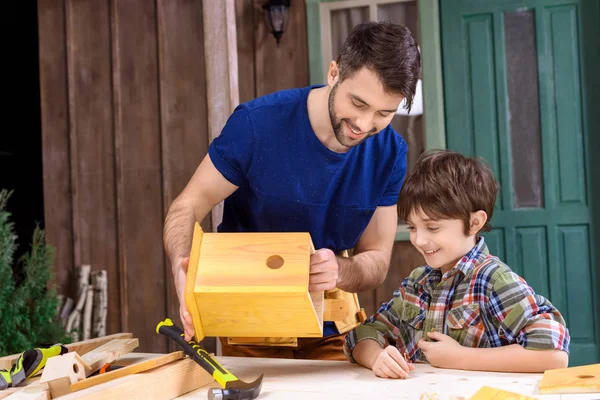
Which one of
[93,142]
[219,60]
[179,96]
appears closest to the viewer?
[219,60]

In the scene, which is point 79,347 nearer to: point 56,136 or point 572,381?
point 572,381

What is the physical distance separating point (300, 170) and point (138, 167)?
3.19 m

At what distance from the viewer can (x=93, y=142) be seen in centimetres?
514

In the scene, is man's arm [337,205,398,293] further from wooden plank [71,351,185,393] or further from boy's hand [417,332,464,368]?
wooden plank [71,351,185,393]

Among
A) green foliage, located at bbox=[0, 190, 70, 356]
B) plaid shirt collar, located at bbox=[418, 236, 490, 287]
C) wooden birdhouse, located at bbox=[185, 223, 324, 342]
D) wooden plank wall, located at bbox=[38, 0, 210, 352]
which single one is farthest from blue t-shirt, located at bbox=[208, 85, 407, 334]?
wooden plank wall, located at bbox=[38, 0, 210, 352]

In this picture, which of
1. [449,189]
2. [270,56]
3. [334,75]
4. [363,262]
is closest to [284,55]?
[270,56]

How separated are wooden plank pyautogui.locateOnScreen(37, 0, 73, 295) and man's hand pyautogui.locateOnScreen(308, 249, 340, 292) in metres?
3.98

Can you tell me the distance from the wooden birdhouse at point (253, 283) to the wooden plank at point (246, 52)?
328 cm

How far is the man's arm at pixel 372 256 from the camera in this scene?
1978mm

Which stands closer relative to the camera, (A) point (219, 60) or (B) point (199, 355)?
(B) point (199, 355)

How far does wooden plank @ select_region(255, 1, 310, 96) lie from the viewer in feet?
15.6

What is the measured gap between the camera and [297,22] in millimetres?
4754

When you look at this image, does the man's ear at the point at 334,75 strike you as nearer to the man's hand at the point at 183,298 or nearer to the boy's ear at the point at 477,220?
the boy's ear at the point at 477,220

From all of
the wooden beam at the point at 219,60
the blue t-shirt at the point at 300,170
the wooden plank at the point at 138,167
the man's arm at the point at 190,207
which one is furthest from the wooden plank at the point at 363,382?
the wooden plank at the point at 138,167
